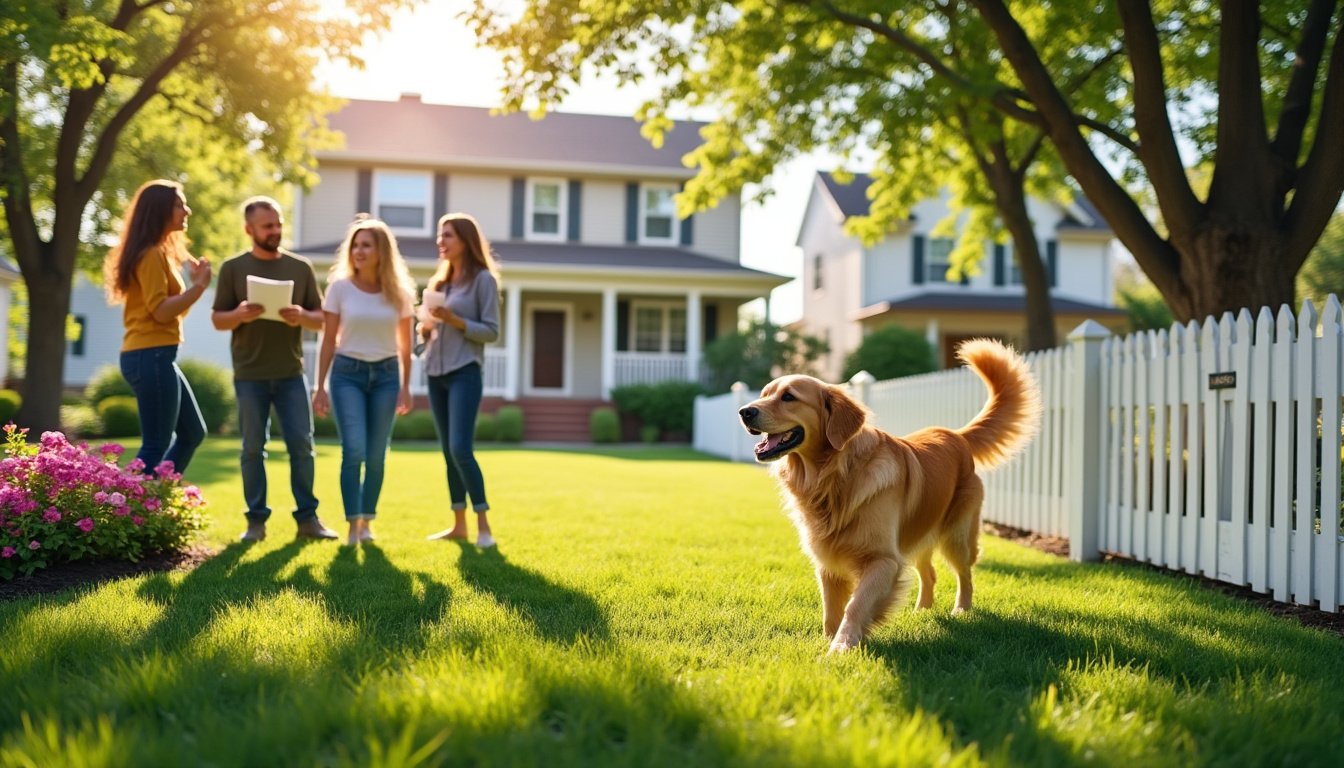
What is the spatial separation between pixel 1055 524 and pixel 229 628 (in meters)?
5.81

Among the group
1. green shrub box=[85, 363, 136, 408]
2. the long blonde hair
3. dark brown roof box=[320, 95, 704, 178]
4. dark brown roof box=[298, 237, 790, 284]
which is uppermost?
dark brown roof box=[320, 95, 704, 178]

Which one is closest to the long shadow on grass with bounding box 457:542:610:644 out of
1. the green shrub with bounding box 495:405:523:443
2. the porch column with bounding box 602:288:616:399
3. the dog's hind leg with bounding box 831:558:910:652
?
the dog's hind leg with bounding box 831:558:910:652

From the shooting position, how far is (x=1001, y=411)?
517cm

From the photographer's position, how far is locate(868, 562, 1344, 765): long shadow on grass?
2686mm

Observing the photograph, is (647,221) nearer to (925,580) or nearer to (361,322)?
(361,322)

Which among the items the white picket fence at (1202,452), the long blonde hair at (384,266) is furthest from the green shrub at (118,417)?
the white picket fence at (1202,452)

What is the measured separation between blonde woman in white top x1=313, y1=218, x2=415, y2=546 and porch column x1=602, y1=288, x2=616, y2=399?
55.9 feet

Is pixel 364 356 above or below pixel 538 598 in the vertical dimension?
above

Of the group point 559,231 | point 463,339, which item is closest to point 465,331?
point 463,339

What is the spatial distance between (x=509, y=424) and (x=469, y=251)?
14854 mm

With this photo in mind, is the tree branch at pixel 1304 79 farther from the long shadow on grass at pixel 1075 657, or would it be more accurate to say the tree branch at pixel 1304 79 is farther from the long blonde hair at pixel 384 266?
the long blonde hair at pixel 384 266

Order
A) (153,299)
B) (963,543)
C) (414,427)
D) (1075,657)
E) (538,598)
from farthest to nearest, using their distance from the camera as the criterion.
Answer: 1. (414,427)
2. (153,299)
3. (963,543)
4. (538,598)
5. (1075,657)

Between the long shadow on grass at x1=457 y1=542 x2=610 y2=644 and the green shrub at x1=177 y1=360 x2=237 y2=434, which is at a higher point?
the green shrub at x1=177 y1=360 x2=237 y2=434

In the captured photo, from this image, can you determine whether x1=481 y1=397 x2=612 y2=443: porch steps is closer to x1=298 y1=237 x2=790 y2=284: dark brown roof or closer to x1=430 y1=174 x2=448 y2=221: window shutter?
x1=298 y1=237 x2=790 y2=284: dark brown roof
